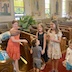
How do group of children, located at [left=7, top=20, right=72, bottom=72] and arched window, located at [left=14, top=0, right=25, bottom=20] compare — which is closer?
group of children, located at [left=7, top=20, right=72, bottom=72]

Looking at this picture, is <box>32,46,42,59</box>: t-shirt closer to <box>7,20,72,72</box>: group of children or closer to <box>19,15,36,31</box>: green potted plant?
<box>7,20,72,72</box>: group of children

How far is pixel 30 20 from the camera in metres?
4.16

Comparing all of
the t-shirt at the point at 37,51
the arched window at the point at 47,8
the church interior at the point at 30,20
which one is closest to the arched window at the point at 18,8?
the church interior at the point at 30,20

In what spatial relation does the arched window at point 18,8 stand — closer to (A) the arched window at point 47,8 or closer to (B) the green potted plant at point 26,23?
(A) the arched window at point 47,8

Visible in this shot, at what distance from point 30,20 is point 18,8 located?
10.2 ft

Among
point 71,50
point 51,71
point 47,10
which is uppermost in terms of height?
point 47,10

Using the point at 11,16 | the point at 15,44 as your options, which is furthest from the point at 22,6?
the point at 15,44

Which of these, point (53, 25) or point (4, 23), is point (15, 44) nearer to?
point (53, 25)

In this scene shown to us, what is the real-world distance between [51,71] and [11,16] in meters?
4.12

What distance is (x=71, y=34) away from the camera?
4648 mm

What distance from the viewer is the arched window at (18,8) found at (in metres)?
7.03

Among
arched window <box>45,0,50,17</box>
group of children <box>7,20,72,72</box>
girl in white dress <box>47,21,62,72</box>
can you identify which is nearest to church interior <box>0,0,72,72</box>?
arched window <box>45,0,50,17</box>

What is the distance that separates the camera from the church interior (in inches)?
137

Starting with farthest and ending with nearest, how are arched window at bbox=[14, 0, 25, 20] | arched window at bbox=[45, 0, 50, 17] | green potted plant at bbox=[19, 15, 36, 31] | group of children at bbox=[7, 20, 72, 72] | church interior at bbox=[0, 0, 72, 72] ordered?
arched window at bbox=[45, 0, 50, 17] < arched window at bbox=[14, 0, 25, 20] < green potted plant at bbox=[19, 15, 36, 31] < church interior at bbox=[0, 0, 72, 72] < group of children at bbox=[7, 20, 72, 72]
